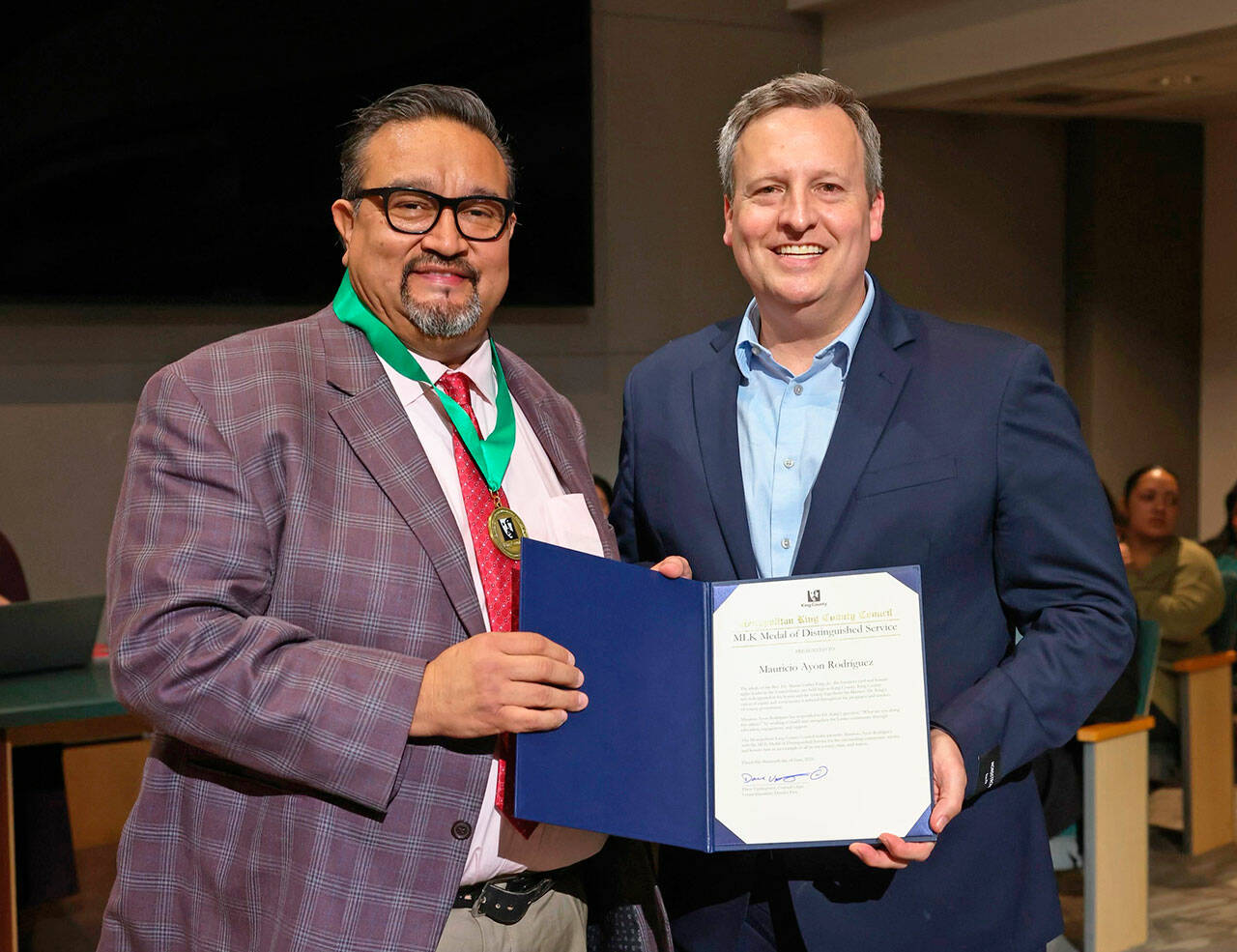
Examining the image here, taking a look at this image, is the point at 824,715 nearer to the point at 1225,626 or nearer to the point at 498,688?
the point at 498,688

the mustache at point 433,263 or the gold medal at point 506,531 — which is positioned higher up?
the mustache at point 433,263

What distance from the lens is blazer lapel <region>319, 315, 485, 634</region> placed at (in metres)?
1.66

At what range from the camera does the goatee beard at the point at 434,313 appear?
184 cm

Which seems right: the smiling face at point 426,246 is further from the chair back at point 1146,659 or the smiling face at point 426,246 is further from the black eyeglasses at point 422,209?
the chair back at point 1146,659

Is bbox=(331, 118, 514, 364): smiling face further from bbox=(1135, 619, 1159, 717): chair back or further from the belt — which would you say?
bbox=(1135, 619, 1159, 717): chair back

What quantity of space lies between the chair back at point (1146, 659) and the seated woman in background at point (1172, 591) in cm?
57

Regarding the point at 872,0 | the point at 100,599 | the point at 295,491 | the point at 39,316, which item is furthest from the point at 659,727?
the point at 872,0

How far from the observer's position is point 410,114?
1.86 m

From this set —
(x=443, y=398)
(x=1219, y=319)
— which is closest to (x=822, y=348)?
(x=443, y=398)

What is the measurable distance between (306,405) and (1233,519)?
5.37 meters

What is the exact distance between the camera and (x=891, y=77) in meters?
6.10

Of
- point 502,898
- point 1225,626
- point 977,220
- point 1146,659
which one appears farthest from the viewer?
point 977,220

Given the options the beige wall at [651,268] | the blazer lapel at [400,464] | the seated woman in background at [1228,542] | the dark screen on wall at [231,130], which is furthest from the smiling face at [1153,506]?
the blazer lapel at [400,464]

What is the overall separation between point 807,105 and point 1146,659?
10.3 feet
